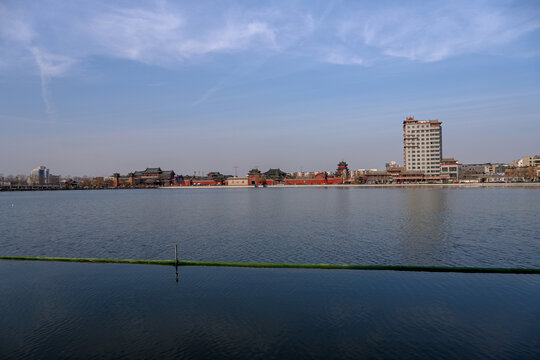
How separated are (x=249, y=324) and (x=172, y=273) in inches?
408

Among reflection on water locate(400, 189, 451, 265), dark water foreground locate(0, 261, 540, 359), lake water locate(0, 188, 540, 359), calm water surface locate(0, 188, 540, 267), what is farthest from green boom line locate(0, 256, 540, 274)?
reflection on water locate(400, 189, 451, 265)

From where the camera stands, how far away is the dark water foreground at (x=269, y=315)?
13.5 m

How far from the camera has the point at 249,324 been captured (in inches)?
614

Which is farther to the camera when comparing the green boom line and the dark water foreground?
the green boom line

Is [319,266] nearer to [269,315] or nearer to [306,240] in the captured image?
[269,315]

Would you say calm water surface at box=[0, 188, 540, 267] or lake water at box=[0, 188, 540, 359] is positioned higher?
calm water surface at box=[0, 188, 540, 267]

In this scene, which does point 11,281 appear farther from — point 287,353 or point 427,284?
point 427,284

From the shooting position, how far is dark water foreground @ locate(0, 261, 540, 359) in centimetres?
1345

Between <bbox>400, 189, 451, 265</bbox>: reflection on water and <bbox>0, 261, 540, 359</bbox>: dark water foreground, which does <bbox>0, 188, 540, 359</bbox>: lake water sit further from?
<bbox>400, 189, 451, 265</bbox>: reflection on water

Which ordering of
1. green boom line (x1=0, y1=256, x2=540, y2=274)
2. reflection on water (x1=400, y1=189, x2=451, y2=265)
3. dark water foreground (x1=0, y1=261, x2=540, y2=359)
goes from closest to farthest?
dark water foreground (x1=0, y1=261, x2=540, y2=359) → green boom line (x1=0, y1=256, x2=540, y2=274) → reflection on water (x1=400, y1=189, x2=451, y2=265)

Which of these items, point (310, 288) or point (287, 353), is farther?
point (310, 288)

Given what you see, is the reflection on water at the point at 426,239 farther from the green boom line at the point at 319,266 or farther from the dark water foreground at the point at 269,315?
the dark water foreground at the point at 269,315

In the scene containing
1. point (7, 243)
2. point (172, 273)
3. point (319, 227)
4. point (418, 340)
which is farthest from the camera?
point (319, 227)

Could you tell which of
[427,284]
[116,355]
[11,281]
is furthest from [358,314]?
[11,281]
